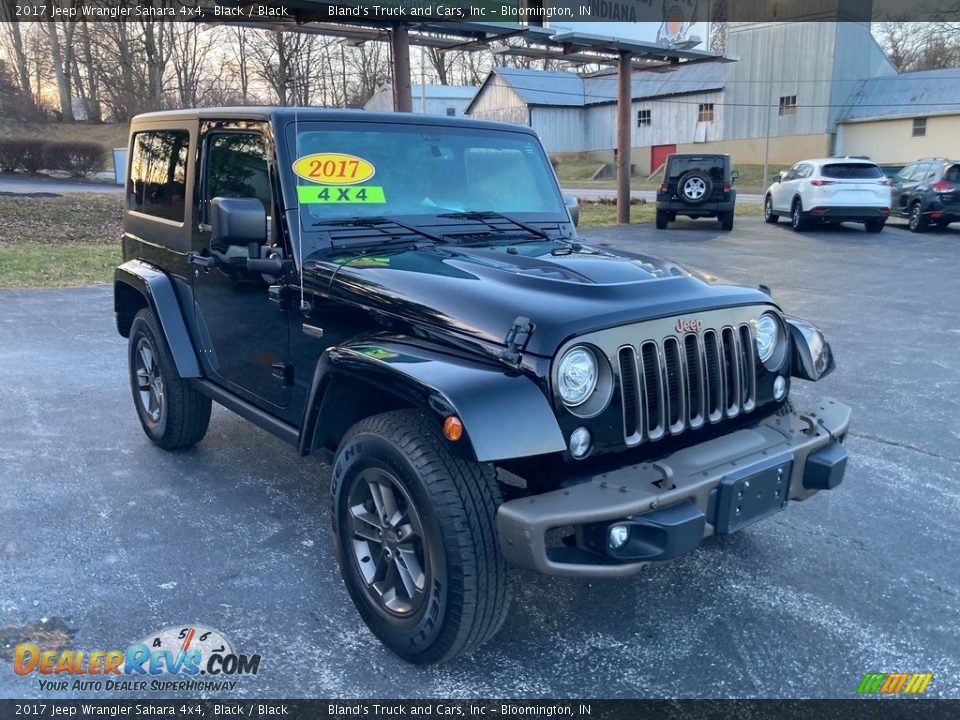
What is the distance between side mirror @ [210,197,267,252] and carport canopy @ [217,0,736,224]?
10.7m

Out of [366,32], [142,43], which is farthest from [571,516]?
[142,43]

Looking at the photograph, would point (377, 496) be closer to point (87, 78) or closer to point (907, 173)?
point (907, 173)

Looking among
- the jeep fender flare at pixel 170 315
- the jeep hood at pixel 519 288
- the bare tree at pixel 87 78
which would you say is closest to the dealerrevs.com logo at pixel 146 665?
the jeep hood at pixel 519 288

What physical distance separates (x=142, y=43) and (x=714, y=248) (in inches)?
1416

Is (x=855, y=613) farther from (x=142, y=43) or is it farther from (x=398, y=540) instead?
(x=142, y=43)

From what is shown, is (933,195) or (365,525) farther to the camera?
(933,195)

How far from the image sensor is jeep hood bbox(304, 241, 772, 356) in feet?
8.99

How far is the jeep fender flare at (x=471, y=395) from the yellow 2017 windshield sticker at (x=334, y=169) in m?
1.06

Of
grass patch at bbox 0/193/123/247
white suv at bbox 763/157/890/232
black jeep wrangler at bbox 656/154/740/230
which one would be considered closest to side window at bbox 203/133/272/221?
grass patch at bbox 0/193/123/247

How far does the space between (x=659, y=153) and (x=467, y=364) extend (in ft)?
164

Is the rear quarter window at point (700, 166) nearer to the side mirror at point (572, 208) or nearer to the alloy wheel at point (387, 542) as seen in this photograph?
the side mirror at point (572, 208)

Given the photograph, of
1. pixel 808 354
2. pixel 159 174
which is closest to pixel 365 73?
pixel 159 174

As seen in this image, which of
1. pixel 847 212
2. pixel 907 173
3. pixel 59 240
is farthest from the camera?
pixel 907 173

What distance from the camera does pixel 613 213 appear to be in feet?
73.7
